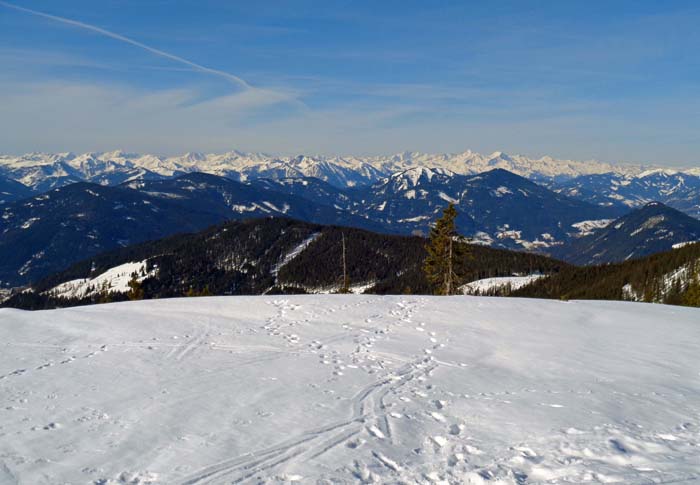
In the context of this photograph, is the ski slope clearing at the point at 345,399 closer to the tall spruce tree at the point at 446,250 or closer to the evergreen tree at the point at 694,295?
the tall spruce tree at the point at 446,250

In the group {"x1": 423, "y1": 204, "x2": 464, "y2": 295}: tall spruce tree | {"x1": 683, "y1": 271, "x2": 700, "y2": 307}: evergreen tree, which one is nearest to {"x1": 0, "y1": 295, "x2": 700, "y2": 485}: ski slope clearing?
{"x1": 423, "y1": 204, "x2": 464, "y2": 295}: tall spruce tree

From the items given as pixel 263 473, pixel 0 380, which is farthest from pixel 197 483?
pixel 0 380

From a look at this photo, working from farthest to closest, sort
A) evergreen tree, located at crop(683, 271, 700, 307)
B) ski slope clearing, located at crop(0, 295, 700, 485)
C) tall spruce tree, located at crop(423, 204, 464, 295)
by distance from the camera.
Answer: evergreen tree, located at crop(683, 271, 700, 307)
tall spruce tree, located at crop(423, 204, 464, 295)
ski slope clearing, located at crop(0, 295, 700, 485)

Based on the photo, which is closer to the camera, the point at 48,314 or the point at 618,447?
the point at 618,447

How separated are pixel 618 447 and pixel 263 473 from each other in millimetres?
6872

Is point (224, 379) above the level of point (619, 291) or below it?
above

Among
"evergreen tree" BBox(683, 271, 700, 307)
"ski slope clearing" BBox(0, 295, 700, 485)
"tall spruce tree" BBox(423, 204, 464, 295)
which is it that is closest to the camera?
"ski slope clearing" BBox(0, 295, 700, 485)

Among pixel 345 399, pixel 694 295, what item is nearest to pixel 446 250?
pixel 694 295

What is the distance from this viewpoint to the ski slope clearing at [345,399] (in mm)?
7703

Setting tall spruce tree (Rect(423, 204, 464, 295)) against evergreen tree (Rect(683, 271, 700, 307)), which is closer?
tall spruce tree (Rect(423, 204, 464, 295))

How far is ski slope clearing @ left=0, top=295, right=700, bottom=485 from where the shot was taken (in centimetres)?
770

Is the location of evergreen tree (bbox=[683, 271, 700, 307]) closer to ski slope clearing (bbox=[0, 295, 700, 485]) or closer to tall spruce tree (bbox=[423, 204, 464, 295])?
tall spruce tree (bbox=[423, 204, 464, 295])

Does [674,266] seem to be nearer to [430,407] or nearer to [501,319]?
[501,319]

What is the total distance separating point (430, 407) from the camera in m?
10.6
